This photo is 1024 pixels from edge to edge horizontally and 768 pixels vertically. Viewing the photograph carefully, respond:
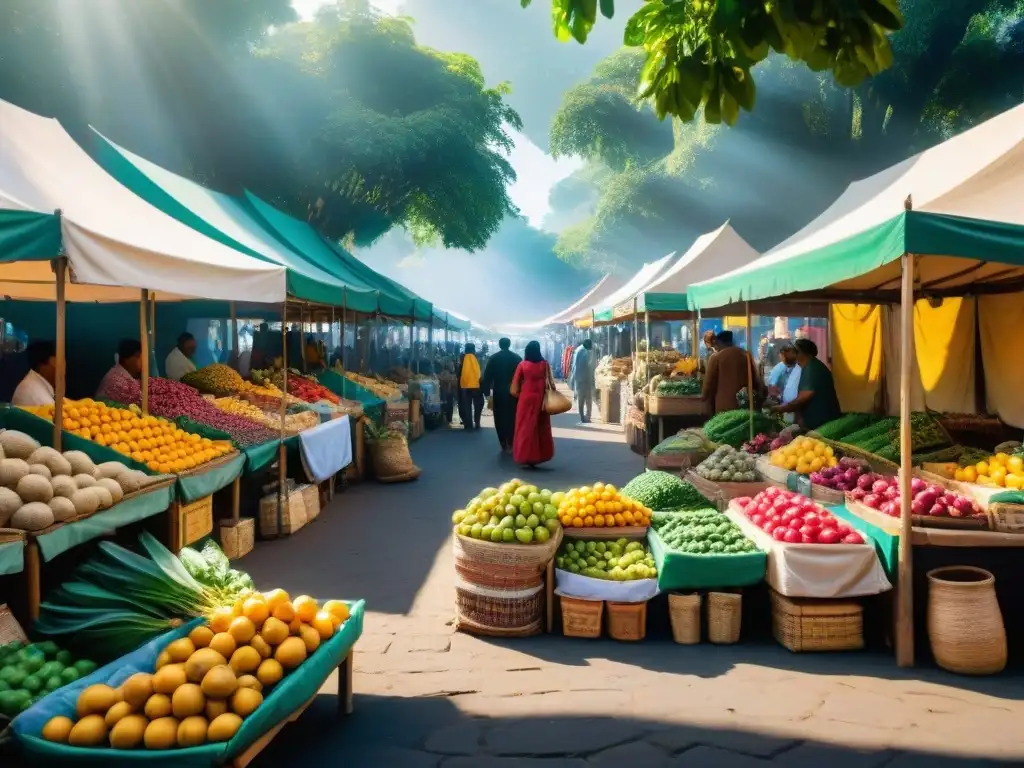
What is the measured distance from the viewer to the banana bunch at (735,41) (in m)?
2.83

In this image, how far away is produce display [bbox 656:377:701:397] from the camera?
1277cm

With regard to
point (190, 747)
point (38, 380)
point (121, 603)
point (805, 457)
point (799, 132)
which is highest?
point (799, 132)

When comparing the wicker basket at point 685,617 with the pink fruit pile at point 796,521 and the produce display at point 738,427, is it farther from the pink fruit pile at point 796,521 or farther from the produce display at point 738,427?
the produce display at point 738,427

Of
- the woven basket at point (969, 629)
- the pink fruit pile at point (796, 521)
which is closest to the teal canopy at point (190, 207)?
the pink fruit pile at point (796, 521)

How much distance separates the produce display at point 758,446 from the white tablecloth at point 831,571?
3.54 meters

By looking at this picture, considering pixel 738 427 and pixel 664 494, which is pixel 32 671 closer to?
pixel 664 494

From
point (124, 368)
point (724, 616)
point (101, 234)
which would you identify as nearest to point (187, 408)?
point (124, 368)

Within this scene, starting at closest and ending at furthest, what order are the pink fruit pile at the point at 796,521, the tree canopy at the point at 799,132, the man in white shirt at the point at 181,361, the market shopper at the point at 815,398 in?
Result: the pink fruit pile at the point at 796,521 < the market shopper at the point at 815,398 < the man in white shirt at the point at 181,361 < the tree canopy at the point at 799,132

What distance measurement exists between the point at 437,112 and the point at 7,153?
66.1 ft

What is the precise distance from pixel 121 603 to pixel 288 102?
23.0 meters

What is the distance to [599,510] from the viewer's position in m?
5.88

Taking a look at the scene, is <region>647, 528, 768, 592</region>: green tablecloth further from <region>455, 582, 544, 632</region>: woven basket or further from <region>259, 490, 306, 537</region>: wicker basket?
<region>259, 490, 306, 537</region>: wicker basket

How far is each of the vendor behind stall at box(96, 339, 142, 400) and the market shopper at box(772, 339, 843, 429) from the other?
23.2 feet

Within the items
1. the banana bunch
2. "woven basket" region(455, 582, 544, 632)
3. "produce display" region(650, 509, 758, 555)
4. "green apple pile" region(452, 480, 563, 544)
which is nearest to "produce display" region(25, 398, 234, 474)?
"green apple pile" region(452, 480, 563, 544)
